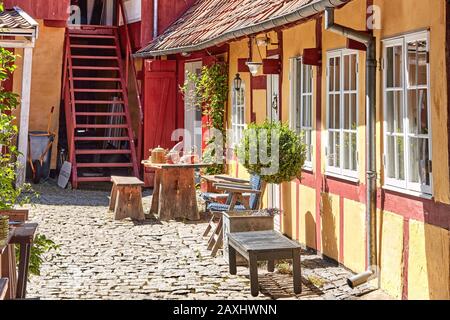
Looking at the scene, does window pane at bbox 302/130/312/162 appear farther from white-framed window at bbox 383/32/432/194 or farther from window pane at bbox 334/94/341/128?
white-framed window at bbox 383/32/432/194

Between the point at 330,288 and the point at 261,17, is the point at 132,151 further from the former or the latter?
the point at 330,288

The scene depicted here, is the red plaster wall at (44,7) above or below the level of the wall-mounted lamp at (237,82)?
above

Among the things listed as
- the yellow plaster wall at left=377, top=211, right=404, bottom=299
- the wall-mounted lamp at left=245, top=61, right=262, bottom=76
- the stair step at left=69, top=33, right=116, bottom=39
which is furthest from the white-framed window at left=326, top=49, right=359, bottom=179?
the stair step at left=69, top=33, right=116, bottom=39

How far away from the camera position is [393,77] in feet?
19.8

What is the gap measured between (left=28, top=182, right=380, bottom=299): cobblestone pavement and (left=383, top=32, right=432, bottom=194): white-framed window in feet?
4.03

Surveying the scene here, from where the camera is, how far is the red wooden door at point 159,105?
14.2 meters

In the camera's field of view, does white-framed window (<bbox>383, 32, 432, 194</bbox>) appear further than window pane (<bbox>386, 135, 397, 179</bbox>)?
No

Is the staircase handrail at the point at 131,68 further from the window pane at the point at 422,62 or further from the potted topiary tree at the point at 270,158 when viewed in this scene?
the window pane at the point at 422,62

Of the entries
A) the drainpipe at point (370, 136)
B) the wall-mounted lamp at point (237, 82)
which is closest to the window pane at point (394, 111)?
the drainpipe at point (370, 136)

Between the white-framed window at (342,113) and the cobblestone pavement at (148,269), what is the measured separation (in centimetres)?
110

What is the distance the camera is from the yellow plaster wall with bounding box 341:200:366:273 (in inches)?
258

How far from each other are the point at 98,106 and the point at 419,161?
1338 cm
